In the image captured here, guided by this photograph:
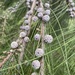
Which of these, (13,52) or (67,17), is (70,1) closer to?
(67,17)

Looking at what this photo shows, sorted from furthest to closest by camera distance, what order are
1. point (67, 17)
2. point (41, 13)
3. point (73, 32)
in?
1. point (67, 17)
2. point (73, 32)
3. point (41, 13)

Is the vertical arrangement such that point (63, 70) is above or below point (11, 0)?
below

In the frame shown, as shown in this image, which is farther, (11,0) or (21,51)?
(11,0)

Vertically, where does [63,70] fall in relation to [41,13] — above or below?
below

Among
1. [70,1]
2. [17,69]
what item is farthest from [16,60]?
[70,1]

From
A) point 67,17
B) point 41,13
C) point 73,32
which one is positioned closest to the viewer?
point 41,13

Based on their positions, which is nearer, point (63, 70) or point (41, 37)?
point (41, 37)

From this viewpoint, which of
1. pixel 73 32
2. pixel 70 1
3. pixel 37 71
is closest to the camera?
pixel 37 71

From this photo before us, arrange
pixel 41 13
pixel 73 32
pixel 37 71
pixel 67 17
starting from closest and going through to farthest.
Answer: pixel 37 71 → pixel 41 13 → pixel 73 32 → pixel 67 17

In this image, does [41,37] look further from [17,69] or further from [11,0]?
[11,0]

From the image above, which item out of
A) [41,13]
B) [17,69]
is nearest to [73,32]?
[41,13]
